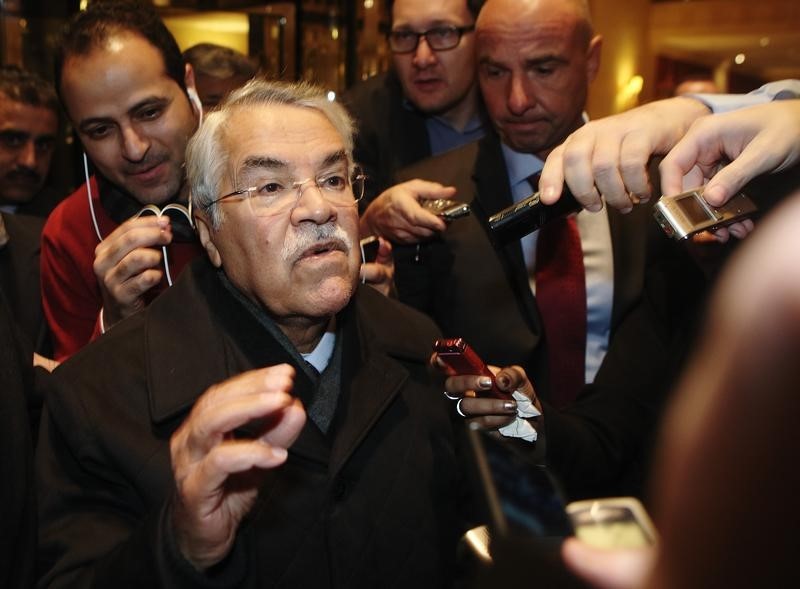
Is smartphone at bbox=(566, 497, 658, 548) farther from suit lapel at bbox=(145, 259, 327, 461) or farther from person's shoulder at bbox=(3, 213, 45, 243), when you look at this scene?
person's shoulder at bbox=(3, 213, 45, 243)

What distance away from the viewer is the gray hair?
181 centimetres

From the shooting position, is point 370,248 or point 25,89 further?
point 25,89

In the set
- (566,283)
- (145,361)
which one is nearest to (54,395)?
(145,361)

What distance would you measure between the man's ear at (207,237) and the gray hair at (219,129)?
2 centimetres

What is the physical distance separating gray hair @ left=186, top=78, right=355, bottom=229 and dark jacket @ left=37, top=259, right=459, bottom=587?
16cm

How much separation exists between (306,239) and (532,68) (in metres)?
1.01

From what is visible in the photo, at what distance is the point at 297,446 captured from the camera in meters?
1.61

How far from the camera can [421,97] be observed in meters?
2.93

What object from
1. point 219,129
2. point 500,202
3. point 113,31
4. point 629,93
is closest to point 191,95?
point 113,31

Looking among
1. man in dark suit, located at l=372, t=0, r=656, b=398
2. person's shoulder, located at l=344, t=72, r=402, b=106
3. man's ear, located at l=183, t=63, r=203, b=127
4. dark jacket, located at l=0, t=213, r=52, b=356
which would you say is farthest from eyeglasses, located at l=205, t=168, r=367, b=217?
person's shoulder, located at l=344, t=72, r=402, b=106

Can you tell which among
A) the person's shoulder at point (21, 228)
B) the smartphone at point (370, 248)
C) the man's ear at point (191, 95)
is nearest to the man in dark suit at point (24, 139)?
the person's shoulder at point (21, 228)

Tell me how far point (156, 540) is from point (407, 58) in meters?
2.08

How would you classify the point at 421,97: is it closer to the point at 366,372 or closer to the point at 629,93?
the point at 366,372

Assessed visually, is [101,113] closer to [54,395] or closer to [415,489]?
[54,395]
